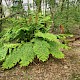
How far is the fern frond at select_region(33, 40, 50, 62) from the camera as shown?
13.9 ft

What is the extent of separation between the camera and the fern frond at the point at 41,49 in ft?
13.9

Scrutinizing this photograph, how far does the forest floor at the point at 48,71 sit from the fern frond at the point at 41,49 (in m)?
0.32

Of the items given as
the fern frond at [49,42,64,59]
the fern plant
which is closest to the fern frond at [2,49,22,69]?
the fern plant

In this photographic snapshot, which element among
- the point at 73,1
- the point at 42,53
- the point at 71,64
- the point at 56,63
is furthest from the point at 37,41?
the point at 73,1

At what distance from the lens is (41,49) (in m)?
4.33

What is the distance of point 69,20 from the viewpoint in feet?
25.7

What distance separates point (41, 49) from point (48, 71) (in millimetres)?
512

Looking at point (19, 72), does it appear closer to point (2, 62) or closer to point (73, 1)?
point (2, 62)

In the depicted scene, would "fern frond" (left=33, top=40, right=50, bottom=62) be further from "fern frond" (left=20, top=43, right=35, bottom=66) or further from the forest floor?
the forest floor

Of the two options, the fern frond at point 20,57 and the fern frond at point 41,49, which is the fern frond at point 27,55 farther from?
the fern frond at point 41,49

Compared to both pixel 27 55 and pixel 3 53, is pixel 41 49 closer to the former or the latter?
pixel 27 55

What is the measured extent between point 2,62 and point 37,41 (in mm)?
1023

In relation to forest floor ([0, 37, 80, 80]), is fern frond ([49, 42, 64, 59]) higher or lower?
higher

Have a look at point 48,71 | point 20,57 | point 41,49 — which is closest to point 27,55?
point 20,57
